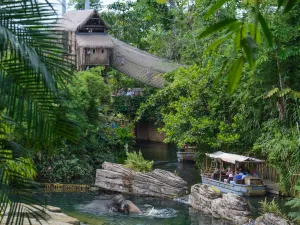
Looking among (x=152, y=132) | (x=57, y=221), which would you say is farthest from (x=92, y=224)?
(x=152, y=132)

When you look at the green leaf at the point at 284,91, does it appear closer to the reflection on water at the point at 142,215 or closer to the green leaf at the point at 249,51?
the reflection on water at the point at 142,215

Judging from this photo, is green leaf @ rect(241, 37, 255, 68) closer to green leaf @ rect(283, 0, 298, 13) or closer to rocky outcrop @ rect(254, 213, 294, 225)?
green leaf @ rect(283, 0, 298, 13)

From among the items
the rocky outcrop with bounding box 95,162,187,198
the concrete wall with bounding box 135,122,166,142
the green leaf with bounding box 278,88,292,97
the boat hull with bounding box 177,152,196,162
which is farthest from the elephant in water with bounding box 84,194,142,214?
the concrete wall with bounding box 135,122,166,142

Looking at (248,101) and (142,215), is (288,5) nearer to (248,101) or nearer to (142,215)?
(142,215)

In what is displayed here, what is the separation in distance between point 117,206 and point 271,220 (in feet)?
14.5

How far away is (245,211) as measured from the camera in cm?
1489

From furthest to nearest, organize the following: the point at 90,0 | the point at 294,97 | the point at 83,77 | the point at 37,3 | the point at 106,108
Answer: the point at 90,0
the point at 106,108
the point at 83,77
the point at 294,97
the point at 37,3

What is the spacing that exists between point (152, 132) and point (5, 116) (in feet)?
91.5

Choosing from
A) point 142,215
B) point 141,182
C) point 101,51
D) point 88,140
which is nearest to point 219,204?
point 142,215

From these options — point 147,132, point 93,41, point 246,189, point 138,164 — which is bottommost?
point 246,189

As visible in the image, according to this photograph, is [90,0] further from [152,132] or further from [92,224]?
[92,224]

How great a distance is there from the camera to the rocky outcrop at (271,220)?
13.2 metres

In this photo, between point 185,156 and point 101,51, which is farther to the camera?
point 101,51

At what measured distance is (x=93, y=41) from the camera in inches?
1089
